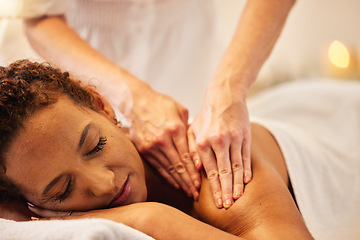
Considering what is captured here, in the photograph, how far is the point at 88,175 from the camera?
106cm

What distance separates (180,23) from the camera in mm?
1974

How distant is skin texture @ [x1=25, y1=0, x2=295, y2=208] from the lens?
1.16 meters

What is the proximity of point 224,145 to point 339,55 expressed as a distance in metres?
1.94

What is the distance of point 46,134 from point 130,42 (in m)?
0.98

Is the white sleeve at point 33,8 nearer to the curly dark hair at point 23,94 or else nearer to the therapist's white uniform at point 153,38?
the therapist's white uniform at point 153,38

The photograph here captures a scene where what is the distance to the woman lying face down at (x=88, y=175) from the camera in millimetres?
1000

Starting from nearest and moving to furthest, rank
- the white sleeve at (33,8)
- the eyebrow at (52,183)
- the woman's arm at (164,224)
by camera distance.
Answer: the woman's arm at (164,224) < the eyebrow at (52,183) < the white sleeve at (33,8)

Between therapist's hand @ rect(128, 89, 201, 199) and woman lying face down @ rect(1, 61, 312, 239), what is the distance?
0.22 ft

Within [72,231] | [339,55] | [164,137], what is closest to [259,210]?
[164,137]

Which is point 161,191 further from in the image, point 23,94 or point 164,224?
point 23,94

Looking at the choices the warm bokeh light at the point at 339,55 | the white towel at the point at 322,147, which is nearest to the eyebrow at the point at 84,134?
the white towel at the point at 322,147

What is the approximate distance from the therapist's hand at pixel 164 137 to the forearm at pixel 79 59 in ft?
0.22

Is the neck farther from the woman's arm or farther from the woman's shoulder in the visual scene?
the woman's arm

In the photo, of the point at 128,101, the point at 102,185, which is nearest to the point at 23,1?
the point at 128,101
